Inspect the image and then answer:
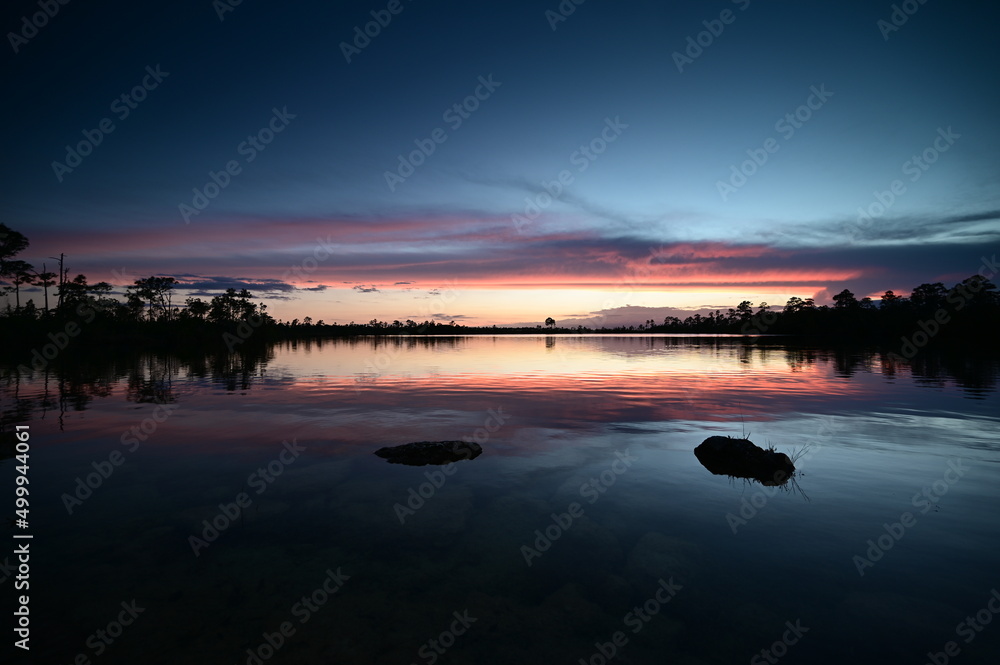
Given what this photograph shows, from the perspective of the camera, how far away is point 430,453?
14.6 meters

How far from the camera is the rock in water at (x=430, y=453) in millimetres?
14359

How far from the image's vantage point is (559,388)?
3219 cm

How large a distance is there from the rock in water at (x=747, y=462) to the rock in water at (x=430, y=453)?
7414 millimetres

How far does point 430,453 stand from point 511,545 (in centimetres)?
608

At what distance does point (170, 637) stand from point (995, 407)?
3462 cm

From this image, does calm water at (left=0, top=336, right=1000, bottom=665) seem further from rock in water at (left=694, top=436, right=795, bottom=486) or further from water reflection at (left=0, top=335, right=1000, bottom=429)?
water reflection at (left=0, top=335, right=1000, bottom=429)

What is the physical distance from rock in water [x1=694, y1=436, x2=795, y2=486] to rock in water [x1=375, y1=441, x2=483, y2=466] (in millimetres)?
7414

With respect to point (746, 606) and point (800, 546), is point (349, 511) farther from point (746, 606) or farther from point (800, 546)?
point (800, 546)

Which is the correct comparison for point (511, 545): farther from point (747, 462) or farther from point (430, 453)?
point (747, 462)

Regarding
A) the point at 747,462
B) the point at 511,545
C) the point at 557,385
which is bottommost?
the point at 511,545

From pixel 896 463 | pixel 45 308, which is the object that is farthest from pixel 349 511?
A: pixel 45 308

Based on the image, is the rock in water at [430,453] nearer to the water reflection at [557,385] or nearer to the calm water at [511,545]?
the calm water at [511,545]

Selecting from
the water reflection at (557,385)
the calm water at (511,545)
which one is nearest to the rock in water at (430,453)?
the calm water at (511,545)

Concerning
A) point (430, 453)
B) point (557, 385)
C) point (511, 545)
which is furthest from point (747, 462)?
point (557, 385)
